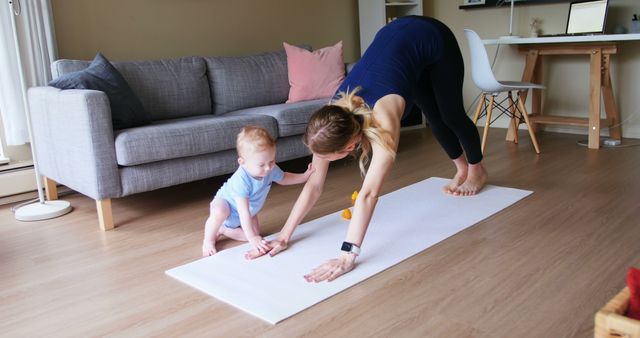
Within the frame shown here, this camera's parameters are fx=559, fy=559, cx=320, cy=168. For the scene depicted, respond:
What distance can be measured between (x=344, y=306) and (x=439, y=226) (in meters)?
0.83

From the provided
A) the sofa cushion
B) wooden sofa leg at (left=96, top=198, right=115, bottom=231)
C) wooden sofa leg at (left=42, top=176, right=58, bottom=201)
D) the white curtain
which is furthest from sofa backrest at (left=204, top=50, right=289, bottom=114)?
wooden sofa leg at (left=96, top=198, right=115, bottom=231)

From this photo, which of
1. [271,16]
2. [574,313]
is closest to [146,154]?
[574,313]

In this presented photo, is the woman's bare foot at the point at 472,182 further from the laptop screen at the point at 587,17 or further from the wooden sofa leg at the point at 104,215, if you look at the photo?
the laptop screen at the point at 587,17

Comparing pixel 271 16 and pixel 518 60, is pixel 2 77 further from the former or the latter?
pixel 518 60

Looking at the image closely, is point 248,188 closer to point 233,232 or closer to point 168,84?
point 233,232

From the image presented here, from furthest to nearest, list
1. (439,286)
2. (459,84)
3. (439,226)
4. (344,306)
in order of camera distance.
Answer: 1. (459,84)
2. (439,226)
3. (439,286)
4. (344,306)

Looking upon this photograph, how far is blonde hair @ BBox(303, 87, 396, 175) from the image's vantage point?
1.78 m

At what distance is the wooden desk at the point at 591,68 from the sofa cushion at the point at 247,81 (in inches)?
67.2

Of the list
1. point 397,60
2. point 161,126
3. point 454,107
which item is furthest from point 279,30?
point 397,60

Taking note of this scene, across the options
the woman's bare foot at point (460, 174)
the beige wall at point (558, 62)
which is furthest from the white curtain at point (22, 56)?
the beige wall at point (558, 62)

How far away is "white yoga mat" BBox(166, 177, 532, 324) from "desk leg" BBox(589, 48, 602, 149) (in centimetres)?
136

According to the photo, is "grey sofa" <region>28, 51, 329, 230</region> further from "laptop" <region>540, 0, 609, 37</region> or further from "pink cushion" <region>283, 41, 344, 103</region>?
"laptop" <region>540, 0, 609, 37</region>

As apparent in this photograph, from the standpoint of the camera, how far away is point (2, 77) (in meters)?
3.17

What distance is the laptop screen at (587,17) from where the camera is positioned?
4000mm
